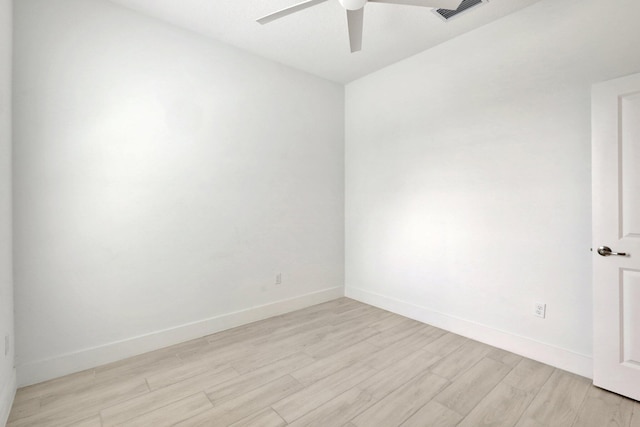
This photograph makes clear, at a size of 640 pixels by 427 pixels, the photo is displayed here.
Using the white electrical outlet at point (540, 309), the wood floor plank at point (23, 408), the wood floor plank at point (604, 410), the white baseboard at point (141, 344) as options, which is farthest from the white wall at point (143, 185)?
the wood floor plank at point (604, 410)

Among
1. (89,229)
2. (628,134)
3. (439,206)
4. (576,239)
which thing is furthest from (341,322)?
(628,134)

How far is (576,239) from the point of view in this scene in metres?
2.26

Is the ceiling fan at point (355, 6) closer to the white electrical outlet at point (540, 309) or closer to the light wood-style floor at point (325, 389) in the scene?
the white electrical outlet at point (540, 309)

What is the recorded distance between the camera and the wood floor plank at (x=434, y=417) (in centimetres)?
174

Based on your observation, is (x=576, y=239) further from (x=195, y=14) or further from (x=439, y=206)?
(x=195, y=14)

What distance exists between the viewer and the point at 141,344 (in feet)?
8.42

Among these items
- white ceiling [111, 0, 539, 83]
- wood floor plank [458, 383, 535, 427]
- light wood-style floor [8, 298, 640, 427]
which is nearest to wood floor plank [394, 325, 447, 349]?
light wood-style floor [8, 298, 640, 427]

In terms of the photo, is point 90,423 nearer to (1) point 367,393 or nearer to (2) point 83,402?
(2) point 83,402

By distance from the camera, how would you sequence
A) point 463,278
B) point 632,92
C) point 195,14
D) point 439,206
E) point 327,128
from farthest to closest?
point 327,128 < point 439,206 < point 463,278 < point 195,14 < point 632,92

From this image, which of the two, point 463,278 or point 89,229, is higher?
point 89,229

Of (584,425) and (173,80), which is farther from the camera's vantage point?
(173,80)

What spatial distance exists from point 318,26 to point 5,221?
2.77 m

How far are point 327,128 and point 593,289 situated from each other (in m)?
3.08

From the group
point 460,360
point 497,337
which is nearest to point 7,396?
point 460,360
